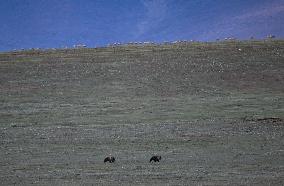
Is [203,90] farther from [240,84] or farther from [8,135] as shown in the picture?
[8,135]

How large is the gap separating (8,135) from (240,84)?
1502 cm

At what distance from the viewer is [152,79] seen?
3831 cm

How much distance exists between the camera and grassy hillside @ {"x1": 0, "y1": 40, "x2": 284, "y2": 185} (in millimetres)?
17250

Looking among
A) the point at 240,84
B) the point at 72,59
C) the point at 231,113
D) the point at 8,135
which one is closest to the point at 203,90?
the point at 240,84

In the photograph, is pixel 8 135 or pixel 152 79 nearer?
pixel 8 135

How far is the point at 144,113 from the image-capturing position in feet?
98.4

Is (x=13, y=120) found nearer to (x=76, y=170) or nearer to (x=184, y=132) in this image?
(x=184, y=132)

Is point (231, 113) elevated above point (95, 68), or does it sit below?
below

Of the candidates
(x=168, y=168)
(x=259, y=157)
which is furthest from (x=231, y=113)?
(x=168, y=168)

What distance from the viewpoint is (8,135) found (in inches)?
985

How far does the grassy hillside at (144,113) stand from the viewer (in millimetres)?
17250

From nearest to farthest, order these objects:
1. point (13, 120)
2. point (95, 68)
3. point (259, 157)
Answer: point (259, 157) → point (13, 120) → point (95, 68)

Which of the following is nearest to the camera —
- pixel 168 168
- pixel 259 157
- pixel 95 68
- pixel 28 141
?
pixel 168 168

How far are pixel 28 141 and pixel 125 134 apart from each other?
2995 millimetres
